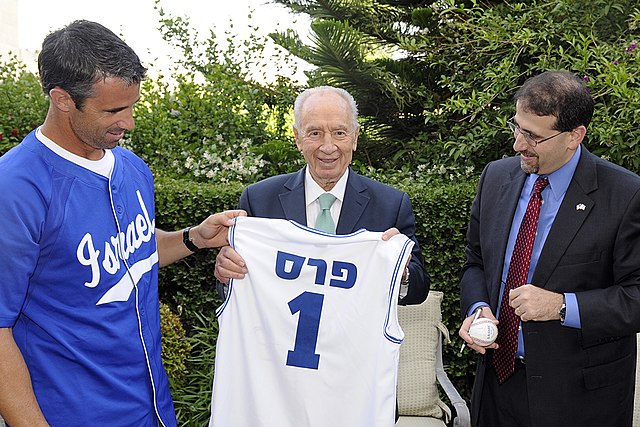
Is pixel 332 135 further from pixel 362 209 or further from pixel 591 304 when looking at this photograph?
pixel 591 304

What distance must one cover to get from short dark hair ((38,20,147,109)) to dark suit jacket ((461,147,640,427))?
175cm

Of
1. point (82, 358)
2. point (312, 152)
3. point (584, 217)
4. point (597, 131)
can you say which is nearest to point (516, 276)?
point (584, 217)

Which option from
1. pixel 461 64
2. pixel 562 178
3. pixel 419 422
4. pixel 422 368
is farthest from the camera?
pixel 461 64

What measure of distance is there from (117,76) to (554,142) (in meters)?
1.67

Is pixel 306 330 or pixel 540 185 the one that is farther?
pixel 540 185

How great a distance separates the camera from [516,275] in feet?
9.19

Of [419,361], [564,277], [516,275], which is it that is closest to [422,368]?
[419,361]

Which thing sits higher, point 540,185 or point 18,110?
point 18,110

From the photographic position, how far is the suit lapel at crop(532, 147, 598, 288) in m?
2.69

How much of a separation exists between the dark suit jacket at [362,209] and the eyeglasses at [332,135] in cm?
20

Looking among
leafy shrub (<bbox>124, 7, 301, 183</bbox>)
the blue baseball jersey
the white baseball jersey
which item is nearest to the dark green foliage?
leafy shrub (<bbox>124, 7, 301, 183</bbox>)

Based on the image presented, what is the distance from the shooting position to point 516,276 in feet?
9.19

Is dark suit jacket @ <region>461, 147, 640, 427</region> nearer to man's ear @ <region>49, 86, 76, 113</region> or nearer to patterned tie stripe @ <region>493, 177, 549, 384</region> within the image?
patterned tie stripe @ <region>493, 177, 549, 384</region>

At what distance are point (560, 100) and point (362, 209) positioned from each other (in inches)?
35.1
